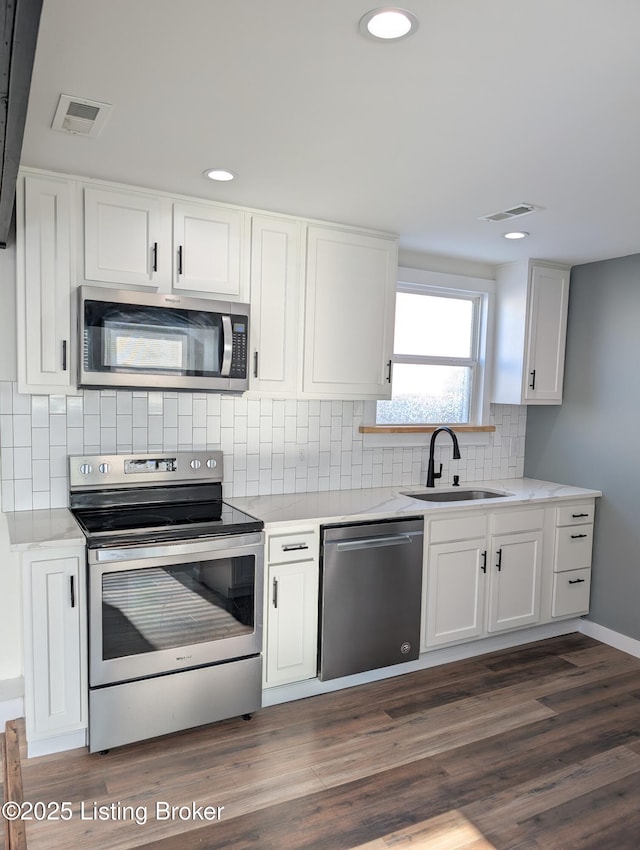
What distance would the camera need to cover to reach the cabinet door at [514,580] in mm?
3420

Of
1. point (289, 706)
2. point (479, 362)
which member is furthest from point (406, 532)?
point (479, 362)

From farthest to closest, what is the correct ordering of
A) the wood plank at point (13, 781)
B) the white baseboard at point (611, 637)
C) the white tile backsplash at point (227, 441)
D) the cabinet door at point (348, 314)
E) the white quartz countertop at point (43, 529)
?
the white baseboard at point (611, 637) < the cabinet door at point (348, 314) < the white tile backsplash at point (227, 441) < the white quartz countertop at point (43, 529) < the wood plank at point (13, 781)

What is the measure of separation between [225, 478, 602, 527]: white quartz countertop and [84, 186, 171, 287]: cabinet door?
Result: 1186 millimetres

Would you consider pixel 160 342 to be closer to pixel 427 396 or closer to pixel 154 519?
pixel 154 519

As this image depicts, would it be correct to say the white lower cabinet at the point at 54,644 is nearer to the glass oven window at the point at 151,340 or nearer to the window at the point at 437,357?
the glass oven window at the point at 151,340

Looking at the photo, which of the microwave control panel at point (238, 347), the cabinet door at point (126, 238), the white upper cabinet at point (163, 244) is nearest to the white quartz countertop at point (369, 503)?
the microwave control panel at point (238, 347)

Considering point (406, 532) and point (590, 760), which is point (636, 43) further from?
point (590, 760)

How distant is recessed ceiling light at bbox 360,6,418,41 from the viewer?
4.46 feet

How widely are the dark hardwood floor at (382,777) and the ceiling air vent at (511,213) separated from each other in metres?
2.37

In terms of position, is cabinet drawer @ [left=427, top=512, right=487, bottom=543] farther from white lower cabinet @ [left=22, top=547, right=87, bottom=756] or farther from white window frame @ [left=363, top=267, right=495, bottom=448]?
white lower cabinet @ [left=22, top=547, right=87, bottom=756]

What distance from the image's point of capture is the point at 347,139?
2.05 m

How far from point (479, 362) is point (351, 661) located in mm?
2201

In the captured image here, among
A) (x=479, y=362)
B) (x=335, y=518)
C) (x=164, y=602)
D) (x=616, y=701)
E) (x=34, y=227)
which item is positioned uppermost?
(x=34, y=227)

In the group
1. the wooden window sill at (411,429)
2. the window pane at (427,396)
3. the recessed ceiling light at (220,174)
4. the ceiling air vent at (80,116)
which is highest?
the recessed ceiling light at (220,174)
